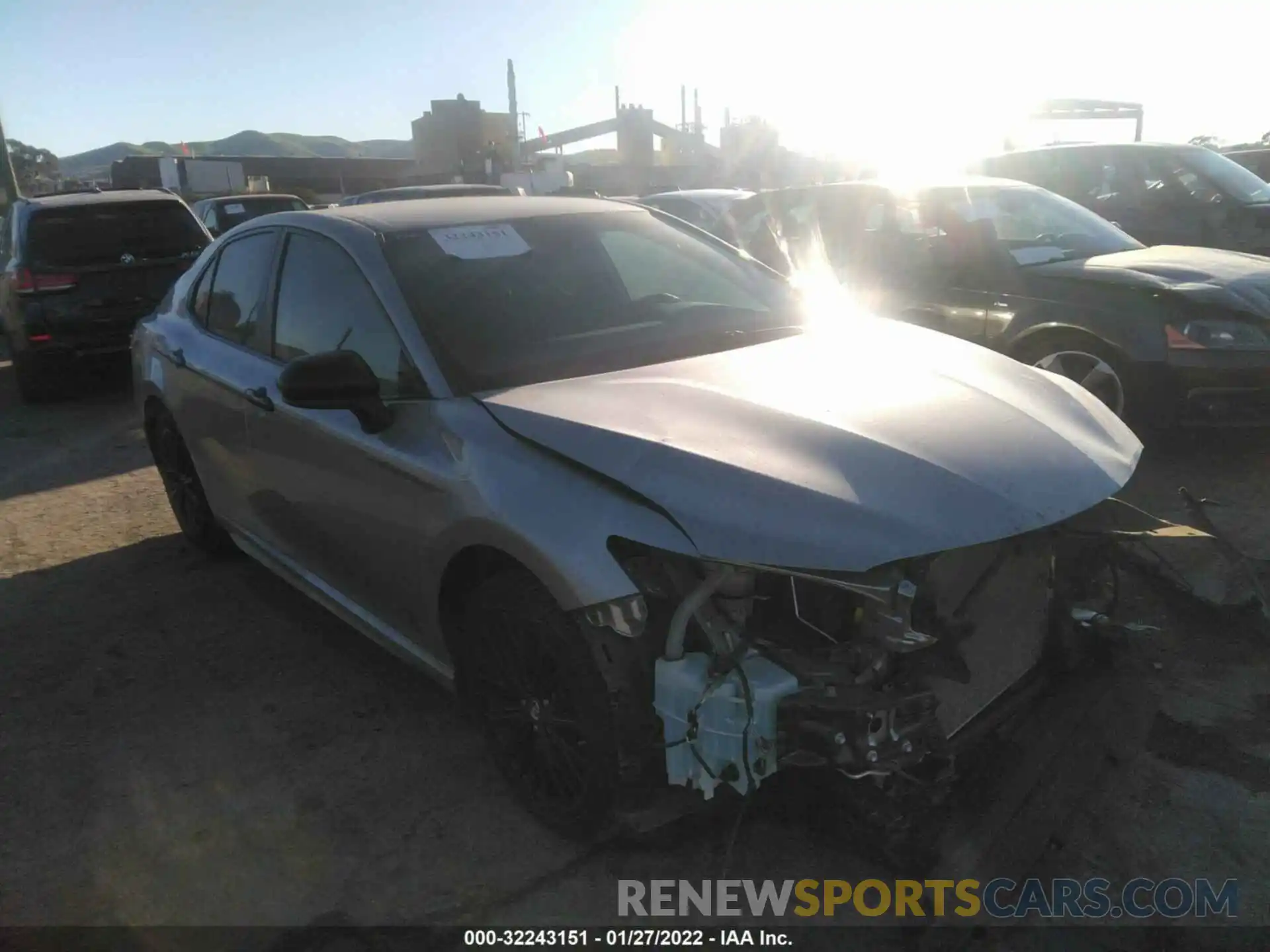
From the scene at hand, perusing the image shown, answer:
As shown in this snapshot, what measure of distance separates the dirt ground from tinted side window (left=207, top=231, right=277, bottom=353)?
1.25 meters

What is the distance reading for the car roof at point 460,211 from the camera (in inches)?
133

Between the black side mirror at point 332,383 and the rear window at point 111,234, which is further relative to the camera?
the rear window at point 111,234

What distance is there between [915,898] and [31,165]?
70857 millimetres

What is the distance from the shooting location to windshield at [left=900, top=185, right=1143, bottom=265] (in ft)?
19.7

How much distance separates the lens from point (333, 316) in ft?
10.7

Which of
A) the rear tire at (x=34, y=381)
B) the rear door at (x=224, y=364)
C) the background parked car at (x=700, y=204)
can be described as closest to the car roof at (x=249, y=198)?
the rear tire at (x=34, y=381)

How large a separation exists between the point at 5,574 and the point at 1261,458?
676 centimetres

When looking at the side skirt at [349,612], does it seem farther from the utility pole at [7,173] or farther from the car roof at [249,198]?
the utility pole at [7,173]

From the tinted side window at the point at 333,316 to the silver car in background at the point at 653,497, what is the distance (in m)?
0.01

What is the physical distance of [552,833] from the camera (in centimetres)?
274

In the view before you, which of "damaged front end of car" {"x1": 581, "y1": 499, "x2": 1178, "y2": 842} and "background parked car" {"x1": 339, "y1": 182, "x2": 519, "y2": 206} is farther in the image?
"background parked car" {"x1": 339, "y1": 182, "x2": 519, "y2": 206}

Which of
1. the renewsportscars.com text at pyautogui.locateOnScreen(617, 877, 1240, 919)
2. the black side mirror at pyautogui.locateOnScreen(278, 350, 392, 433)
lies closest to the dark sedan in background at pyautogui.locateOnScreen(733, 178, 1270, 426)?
the renewsportscars.com text at pyautogui.locateOnScreen(617, 877, 1240, 919)

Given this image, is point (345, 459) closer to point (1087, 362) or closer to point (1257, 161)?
point (1087, 362)

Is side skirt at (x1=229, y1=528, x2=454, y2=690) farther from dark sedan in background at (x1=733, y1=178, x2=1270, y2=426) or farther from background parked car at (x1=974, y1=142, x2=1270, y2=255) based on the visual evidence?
background parked car at (x1=974, y1=142, x2=1270, y2=255)
